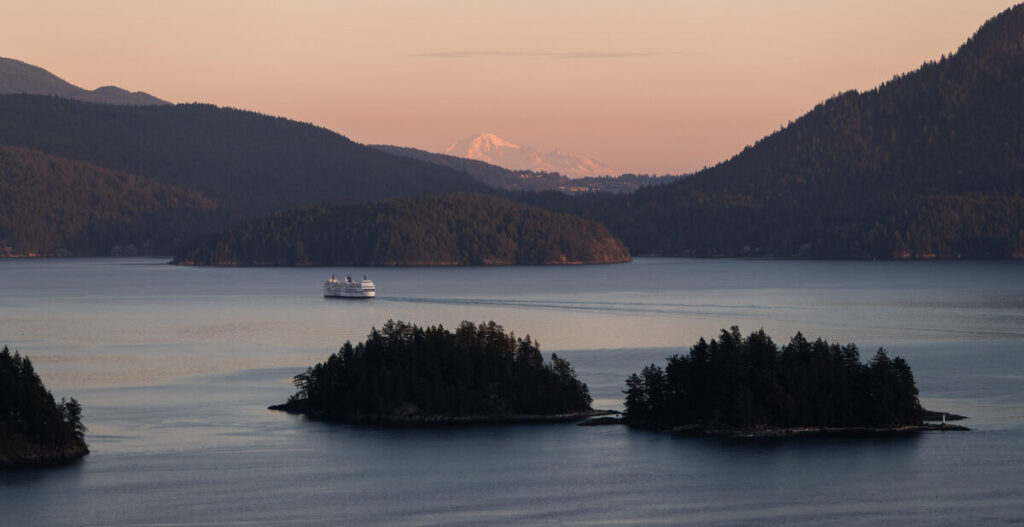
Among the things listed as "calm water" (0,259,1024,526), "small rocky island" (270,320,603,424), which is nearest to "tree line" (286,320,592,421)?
"small rocky island" (270,320,603,424)

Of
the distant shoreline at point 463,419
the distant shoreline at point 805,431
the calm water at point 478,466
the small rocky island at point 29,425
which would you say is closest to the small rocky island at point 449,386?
the distant shoreline at point 463,419

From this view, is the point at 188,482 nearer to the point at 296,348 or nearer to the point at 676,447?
the point at 676,447

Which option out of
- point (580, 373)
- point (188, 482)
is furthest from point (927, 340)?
point (188, 482)

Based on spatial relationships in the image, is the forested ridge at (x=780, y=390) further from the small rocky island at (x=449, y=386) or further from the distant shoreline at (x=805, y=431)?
the small rocky island at (x=449, y=386)

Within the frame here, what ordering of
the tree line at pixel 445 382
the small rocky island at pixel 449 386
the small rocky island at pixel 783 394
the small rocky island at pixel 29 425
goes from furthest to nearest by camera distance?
1. the tree line at pixel 445 382
2. the small rocky island at pixel 449 386
3. the small rocky island at pixel 783 394
4. the small rocky island at pixel 29 425

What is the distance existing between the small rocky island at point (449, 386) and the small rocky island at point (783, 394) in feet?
20.3

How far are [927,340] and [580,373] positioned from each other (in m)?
38.5

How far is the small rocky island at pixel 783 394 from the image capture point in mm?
79312

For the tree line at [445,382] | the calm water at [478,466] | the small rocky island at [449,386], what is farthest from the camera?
the tree line at [445,382]

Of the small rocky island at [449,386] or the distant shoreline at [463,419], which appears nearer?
the distant shoreline at [463,419]

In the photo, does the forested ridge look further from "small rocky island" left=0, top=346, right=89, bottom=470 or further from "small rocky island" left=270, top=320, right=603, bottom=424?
"small rocky island" left=0, top=346, right=89, bottom=470

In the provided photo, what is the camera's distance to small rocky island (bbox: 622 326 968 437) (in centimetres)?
7931

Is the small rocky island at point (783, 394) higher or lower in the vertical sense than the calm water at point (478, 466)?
higher

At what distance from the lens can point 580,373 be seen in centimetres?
10575
